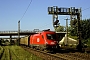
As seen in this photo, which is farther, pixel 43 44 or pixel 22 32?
pixel 22 32

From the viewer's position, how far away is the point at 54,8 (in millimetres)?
34281

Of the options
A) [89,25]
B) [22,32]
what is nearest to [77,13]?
[89,25]

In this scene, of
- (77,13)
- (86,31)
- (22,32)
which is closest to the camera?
(77,13)

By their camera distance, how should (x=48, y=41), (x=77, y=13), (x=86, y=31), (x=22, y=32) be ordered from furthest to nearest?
(x=22, y=32) < (x=86, y=31) < (x=77, y=13) < (x=48, y=41)

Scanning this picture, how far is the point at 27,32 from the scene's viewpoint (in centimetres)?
9600

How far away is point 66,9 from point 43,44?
33.4ft

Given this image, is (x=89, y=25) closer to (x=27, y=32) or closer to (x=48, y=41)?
(x=27, y=32)

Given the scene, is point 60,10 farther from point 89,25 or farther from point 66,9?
point 89,25

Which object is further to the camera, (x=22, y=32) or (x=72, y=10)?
(x=22, y=32)

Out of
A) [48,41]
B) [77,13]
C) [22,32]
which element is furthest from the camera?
[22,32]

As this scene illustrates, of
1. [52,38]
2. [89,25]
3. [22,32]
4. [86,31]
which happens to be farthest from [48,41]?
[22,32]

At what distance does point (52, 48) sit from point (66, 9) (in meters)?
10.8

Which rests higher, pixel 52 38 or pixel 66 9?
pixel 66 9

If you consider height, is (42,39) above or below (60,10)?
below
